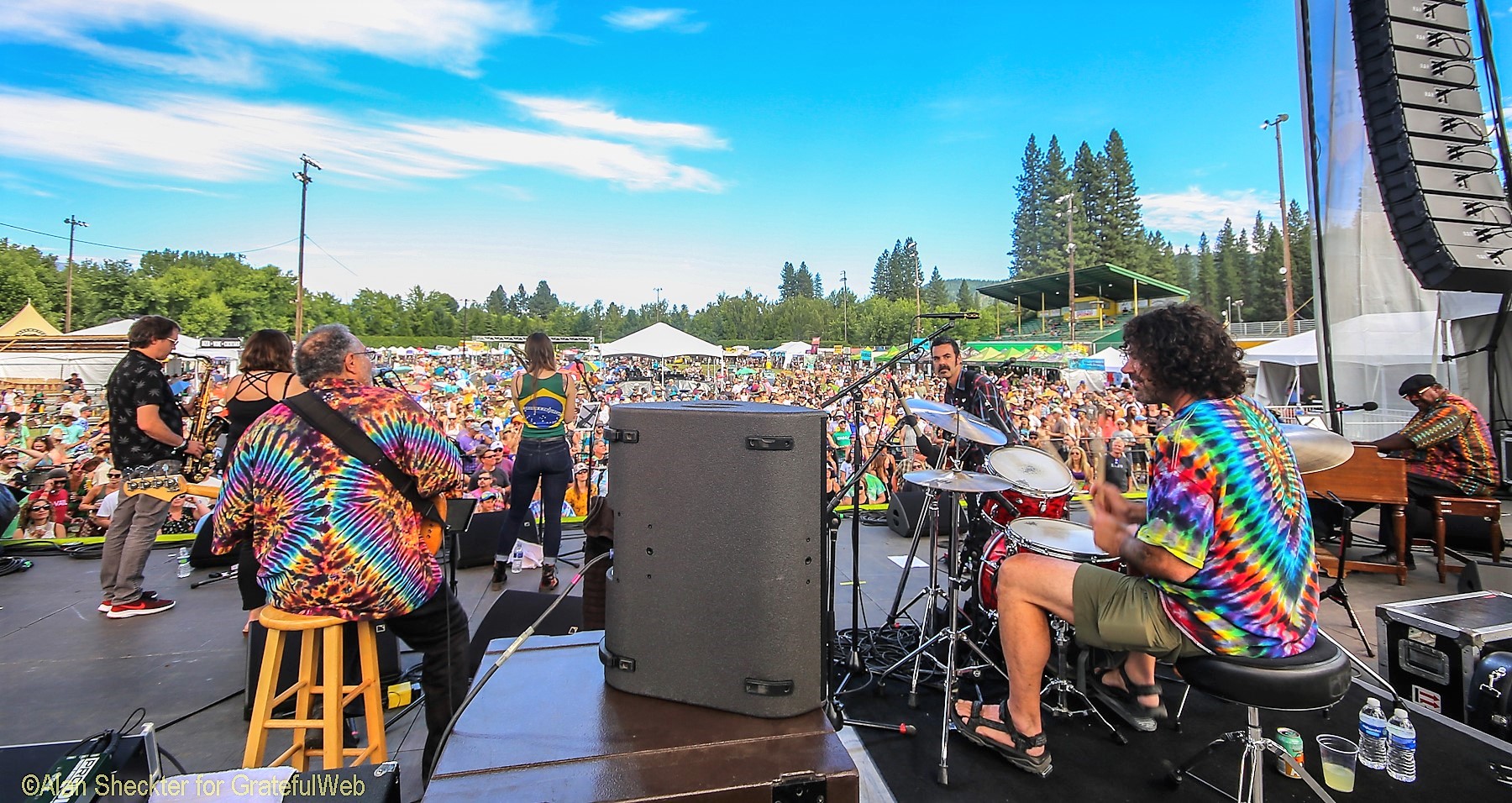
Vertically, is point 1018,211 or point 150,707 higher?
point 1018,211

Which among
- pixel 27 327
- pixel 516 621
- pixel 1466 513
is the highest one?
pixel 27 327

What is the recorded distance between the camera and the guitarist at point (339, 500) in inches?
73.1

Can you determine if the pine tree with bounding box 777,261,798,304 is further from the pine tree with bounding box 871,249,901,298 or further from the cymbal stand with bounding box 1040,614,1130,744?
the cymbal stand with bounding box 1040,614,1130,744

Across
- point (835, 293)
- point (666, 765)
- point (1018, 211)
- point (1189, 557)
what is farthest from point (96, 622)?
point (835, 293)

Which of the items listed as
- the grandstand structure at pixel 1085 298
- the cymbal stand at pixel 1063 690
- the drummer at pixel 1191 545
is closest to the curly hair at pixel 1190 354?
the drummer at pixel 1191 545

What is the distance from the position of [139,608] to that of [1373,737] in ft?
19.1

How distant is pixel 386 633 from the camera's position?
2.76m

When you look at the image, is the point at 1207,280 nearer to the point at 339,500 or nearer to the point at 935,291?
the point at 935,291

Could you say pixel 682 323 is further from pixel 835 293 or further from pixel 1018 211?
pixel 1018 211

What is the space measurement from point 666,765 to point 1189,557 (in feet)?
4.88

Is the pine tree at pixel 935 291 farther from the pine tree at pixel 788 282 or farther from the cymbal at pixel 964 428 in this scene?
the cymbal at pixel 964 428

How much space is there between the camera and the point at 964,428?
2750 mm

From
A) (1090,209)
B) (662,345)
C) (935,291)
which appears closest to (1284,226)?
(662,345)

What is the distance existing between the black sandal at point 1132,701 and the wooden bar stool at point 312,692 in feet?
8.81
